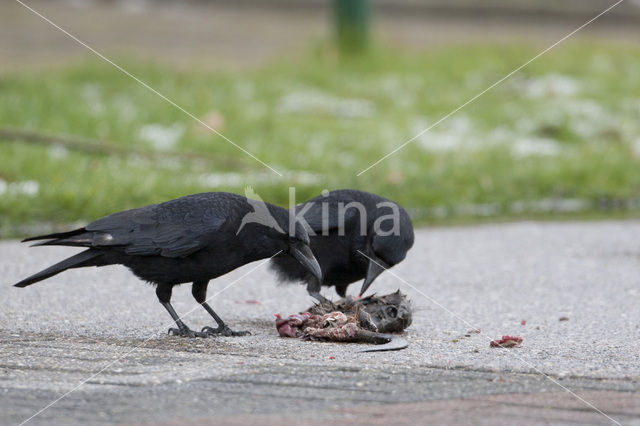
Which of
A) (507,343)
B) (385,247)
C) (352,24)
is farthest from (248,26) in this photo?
(507,343)

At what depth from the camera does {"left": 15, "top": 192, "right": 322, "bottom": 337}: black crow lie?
210 inches

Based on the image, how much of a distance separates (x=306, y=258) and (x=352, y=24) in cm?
1075

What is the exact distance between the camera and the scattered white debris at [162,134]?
11.7 m

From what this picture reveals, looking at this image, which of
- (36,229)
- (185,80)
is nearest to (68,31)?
(185,80)

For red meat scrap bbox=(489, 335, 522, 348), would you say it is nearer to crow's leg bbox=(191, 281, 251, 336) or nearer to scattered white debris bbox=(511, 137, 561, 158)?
crow's leg bbox=(191, 281, 251, 336)

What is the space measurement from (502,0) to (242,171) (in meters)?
9.61

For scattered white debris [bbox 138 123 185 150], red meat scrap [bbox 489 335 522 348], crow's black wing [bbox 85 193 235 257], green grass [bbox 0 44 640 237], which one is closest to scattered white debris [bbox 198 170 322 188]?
green grass [bbox 0 44 640 237]

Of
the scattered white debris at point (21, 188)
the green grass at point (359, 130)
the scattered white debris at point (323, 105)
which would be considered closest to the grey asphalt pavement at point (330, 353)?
the scattered white debris at point (21, 188)

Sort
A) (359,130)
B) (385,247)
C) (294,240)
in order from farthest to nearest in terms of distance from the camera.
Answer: (359,130) → (385,247) → (294,240)

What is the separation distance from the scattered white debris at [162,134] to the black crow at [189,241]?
6.16 metres

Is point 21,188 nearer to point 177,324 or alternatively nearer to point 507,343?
point 177,324

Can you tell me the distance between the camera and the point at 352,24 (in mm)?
15859

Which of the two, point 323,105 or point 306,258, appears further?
point 323,105

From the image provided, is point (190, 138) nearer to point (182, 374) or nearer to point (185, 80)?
point (185, 80)
